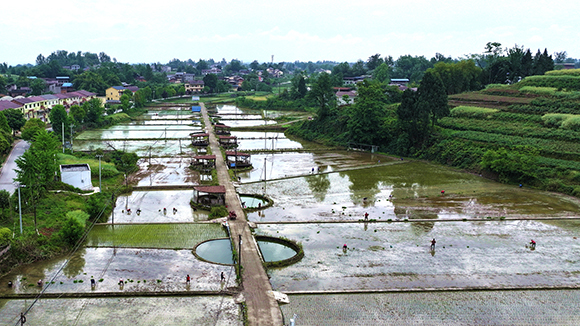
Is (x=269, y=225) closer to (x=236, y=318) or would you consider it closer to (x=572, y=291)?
(x=236, y=318)

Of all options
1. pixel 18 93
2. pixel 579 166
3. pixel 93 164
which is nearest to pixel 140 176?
pixel 93 164

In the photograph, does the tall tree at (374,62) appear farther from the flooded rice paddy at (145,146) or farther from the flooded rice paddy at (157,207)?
the flooded rice paddy at (157,207)

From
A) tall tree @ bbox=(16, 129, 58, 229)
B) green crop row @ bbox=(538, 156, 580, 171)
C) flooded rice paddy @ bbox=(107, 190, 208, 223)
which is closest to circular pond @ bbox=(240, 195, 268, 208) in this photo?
flooded rice paddy @ bbox=(107, 190, 208, 223)

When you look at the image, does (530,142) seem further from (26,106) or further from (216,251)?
(26,106)

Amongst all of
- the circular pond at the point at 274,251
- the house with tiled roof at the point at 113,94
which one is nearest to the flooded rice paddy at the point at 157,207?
the circular pond at the point at 274,251

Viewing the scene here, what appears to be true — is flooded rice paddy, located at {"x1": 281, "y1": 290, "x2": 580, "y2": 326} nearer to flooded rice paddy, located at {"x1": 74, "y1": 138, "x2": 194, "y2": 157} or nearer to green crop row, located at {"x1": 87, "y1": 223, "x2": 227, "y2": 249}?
green crop row, located at {"x1": 87, "y1": 223, "x2": 227, "y2": 249}

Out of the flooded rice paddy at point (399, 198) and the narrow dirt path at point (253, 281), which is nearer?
the narrow dirt path at point (253, 281)
